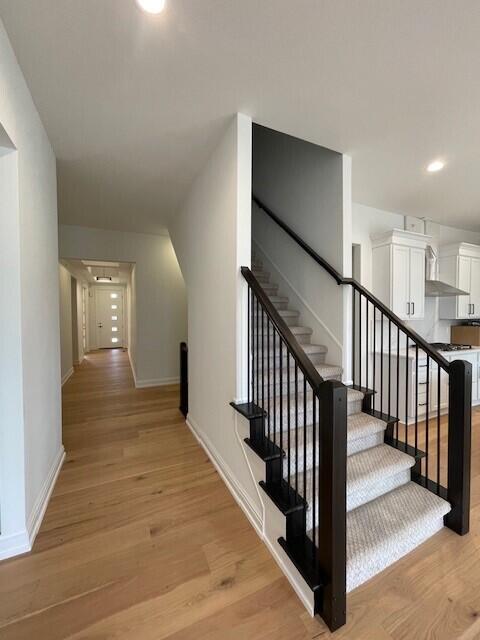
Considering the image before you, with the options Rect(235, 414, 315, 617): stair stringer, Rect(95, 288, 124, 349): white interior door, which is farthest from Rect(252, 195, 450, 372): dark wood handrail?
Rect(95, 288, 124, 349): white interior door

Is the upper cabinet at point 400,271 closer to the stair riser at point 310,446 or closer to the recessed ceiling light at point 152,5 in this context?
the stair riser at point 310,446

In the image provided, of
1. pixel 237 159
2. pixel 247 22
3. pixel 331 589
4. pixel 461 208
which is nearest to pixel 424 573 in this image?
pixel 331 589

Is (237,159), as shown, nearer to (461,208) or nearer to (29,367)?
(29,367)

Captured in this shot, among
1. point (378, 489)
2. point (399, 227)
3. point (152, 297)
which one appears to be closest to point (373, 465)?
point (378, 489)

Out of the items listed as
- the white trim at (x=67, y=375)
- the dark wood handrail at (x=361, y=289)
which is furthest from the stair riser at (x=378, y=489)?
the white trim at (x=67, y=375)

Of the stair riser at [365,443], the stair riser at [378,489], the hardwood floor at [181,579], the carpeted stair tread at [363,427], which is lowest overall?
the hardwood floor at [181,579]

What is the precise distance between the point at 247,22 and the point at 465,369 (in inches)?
87.4

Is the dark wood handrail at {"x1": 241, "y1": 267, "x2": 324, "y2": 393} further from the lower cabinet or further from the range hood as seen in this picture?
the range hood

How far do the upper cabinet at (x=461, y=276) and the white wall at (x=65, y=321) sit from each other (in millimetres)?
6892

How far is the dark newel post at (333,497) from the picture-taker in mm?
1101

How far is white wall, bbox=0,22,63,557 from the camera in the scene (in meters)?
1.45

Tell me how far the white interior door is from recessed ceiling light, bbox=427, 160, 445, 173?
998 cm

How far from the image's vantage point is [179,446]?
2.71m

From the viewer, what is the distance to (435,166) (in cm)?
271
